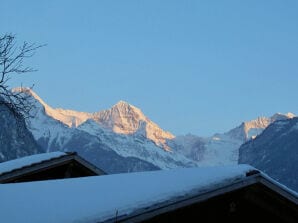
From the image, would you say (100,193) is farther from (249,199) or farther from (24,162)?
(24,162)

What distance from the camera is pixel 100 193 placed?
22.3 feet

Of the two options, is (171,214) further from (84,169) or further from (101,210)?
(84,169)

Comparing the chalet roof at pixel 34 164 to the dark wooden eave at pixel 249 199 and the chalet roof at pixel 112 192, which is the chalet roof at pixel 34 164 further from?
the dark wooden eave at pixel 249 199

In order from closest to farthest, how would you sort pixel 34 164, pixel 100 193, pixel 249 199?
1. pixel 100 193
2. pixel 249 199
3. pixel 34 164

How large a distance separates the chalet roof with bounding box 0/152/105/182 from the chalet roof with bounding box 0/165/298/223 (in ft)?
18.2

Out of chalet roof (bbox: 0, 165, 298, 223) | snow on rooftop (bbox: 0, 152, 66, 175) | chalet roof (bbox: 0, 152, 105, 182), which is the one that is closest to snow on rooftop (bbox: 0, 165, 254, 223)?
chalet roof (bbox: 0, 165, 298, 223)

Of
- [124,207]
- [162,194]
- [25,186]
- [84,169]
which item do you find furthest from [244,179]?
[84,169]

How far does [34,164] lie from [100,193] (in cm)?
720

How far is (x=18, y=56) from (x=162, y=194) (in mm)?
7503

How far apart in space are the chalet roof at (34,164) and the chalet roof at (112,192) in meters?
5.54

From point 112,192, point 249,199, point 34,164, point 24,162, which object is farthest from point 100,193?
point 24,162

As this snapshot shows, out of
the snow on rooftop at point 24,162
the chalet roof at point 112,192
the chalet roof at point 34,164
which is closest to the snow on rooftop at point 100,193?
the chalet roof at point 112,192

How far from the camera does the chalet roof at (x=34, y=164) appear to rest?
13.1m

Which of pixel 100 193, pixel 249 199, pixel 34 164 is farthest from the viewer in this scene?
pixel 34 164
